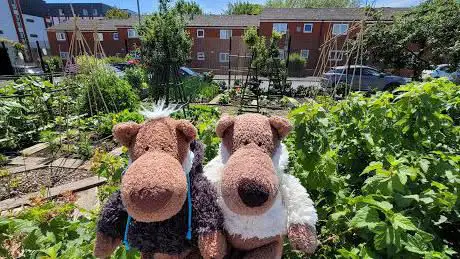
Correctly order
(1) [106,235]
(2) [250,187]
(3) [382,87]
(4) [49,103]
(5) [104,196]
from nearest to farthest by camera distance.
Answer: (2) [250,187]
(1) [106,235]
(5) [104,196]
(4) [49,103]
(3) [382,87]

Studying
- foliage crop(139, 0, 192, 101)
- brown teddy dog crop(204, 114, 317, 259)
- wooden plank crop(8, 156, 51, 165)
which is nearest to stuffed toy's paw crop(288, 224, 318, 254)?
brown teddy dog crop(204, 114, 317, 259)

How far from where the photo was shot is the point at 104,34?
103 ft

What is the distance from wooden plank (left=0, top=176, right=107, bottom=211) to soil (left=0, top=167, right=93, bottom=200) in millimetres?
125

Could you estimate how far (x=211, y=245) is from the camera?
3.75 ft

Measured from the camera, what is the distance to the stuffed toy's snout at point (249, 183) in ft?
3.31

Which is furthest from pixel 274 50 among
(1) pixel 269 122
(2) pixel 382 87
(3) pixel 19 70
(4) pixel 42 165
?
(3) pixel 19 70

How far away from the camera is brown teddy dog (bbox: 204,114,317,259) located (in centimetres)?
103

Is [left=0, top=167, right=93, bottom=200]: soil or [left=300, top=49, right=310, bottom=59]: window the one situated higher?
[left=300, top=49, right=310, bottom=59]: window

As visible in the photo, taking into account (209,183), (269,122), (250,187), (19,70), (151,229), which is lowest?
(19,70)

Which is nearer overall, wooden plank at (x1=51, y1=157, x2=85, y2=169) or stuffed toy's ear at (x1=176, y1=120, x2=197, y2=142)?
stuffed toy's ear at (x1=176, y1=120, x2=197, y2=142)

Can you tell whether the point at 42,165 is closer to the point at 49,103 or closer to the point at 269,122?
the point at 49,103

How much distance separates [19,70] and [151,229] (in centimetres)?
2563

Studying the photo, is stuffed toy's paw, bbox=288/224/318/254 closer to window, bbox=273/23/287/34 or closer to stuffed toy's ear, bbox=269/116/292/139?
stuffed toy's ear, bbox=269/116/292/139

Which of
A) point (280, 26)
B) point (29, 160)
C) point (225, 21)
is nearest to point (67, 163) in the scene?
point (29, 160)
